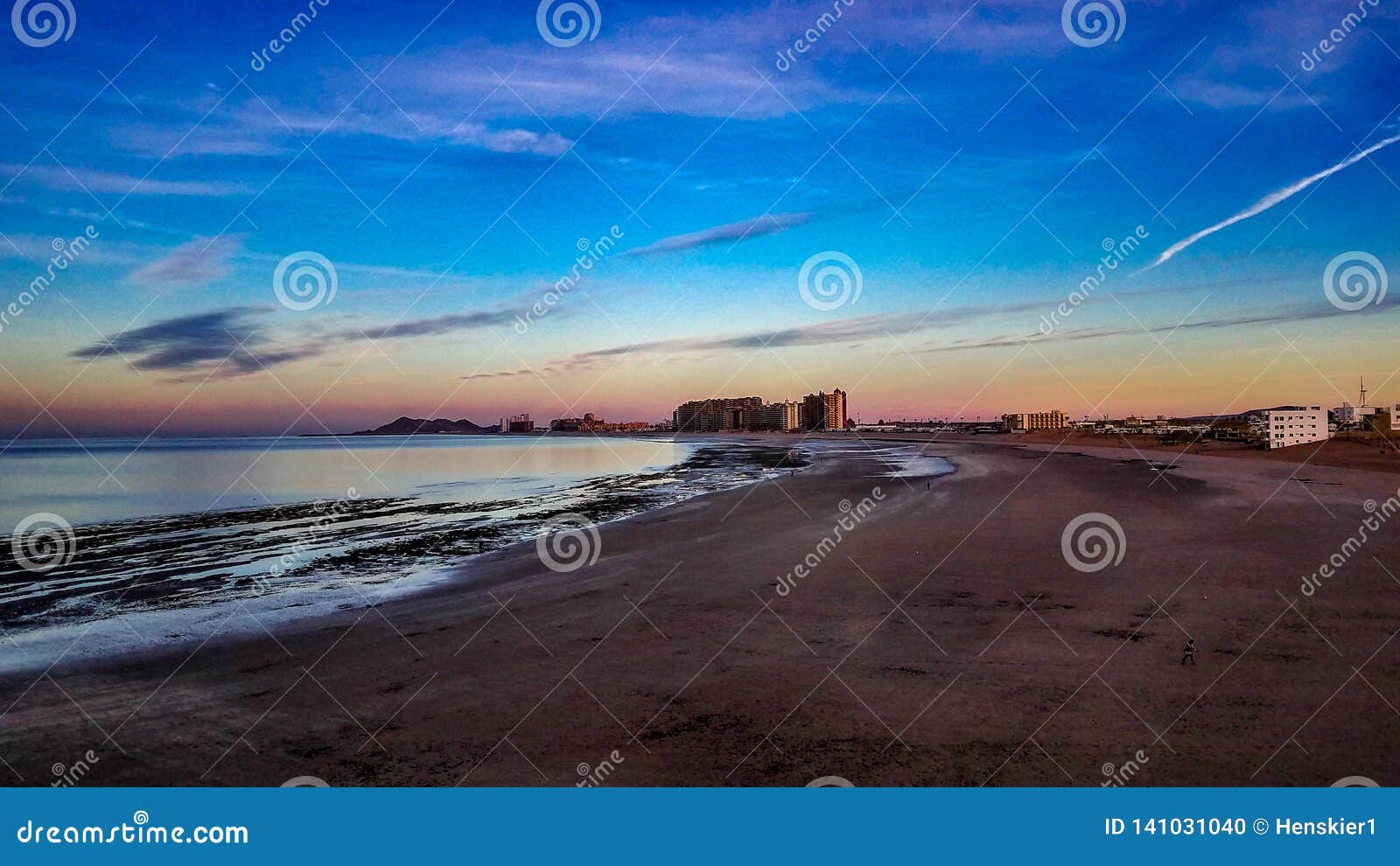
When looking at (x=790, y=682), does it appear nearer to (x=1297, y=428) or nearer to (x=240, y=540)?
(x=240, y=540)

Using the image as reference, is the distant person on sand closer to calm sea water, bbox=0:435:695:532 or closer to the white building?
calm sea water, bbox=0:435:695:532

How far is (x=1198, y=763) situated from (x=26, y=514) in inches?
1298

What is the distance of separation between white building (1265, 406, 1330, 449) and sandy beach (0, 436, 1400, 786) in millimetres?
56173

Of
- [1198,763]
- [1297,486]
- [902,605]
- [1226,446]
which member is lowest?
[1198,763]

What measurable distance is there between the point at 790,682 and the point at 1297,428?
230ft

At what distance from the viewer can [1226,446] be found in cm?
6700

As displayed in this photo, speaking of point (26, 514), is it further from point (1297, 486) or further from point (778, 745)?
point (1297, 486)

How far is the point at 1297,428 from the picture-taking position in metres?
61.2

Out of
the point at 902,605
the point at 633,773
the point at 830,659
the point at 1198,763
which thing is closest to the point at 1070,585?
the point at 902,605

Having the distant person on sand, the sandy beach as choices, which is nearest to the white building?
the sandy beach

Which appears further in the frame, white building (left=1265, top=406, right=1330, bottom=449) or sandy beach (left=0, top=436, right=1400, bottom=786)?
white building (left=1265, top=406, right=1330, bottom=449)

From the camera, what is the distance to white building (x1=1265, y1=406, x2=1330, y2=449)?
60.1 meters

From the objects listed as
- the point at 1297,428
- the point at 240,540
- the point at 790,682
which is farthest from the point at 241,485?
the point at 1297,428

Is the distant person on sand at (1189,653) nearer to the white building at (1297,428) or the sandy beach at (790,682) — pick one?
the sandy beach at (790,682)
